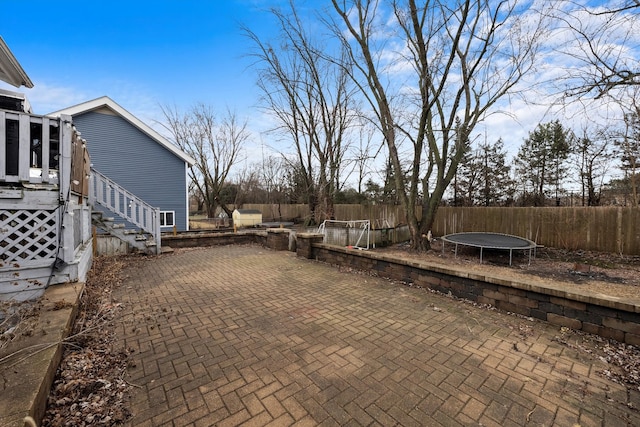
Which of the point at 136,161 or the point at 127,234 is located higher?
the point at 136,161

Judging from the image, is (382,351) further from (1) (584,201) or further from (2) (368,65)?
(1) (584,201)

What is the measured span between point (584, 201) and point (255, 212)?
2372 cm

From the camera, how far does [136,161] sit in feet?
44.1

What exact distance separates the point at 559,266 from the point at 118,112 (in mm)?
Answer: 18244

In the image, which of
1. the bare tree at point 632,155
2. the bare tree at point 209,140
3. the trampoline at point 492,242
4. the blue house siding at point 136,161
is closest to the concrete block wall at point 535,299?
the trampoline at point 492,242

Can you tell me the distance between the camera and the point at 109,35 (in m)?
9.16

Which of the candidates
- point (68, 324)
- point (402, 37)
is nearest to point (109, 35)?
point (402, 37)

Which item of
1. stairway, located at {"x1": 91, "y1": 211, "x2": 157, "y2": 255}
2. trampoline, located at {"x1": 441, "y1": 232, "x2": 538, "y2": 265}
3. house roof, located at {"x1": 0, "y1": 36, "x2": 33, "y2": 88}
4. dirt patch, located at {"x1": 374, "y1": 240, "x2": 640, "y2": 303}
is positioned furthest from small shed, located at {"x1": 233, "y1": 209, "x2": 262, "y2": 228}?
house roof, located at {"x1": 0, "y1": 36, "x2": 33, "y2": 88}

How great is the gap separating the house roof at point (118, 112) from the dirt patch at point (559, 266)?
1209 centimetres

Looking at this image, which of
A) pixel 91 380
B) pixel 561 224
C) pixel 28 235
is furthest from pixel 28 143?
pixel 561 224

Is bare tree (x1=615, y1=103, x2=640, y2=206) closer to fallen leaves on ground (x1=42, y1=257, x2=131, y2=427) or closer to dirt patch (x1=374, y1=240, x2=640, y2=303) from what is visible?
dirt patch (x1=374, y1=240, x2=640, y2=303)

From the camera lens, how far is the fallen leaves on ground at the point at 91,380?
5.96 feet

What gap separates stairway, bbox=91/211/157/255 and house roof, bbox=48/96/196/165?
7362mm

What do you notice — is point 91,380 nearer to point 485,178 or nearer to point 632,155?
point 632,155
